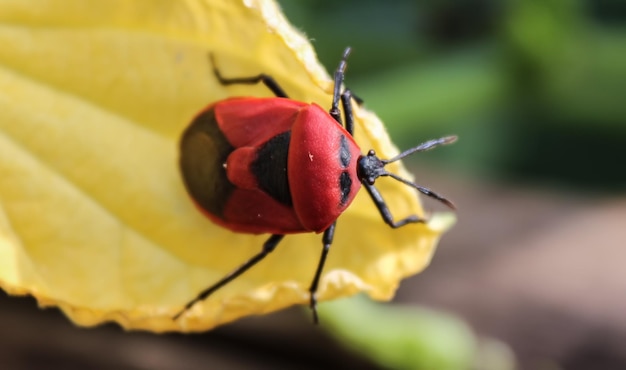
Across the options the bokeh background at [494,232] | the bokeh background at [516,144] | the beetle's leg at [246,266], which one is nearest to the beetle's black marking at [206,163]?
the beetle's leg at [246,266]

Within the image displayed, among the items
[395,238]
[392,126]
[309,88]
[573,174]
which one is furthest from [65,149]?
[573,174]

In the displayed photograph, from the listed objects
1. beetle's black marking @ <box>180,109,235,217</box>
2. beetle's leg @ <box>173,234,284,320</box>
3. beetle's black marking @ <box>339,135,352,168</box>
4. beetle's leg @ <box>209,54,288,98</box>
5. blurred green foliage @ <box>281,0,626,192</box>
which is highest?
blurred green foliage @ <box>281,0,626,192</box>

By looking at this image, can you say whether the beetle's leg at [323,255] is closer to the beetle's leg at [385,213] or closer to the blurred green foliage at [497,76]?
the beetle's leg at [385,213]

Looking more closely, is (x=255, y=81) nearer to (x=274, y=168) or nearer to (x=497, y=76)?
(x=274, y=168)

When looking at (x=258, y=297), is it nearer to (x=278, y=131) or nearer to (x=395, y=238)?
(x=395, y=238)

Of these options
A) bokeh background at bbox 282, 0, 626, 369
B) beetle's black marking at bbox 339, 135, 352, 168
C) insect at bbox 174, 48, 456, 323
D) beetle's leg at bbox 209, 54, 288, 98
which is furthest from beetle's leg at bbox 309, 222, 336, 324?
bokeh background at bbox 282, 0, 626, 369

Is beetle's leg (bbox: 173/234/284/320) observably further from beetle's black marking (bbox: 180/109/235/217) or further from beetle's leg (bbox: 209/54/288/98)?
beetle's leg (bbox: 209/54/288/98)
